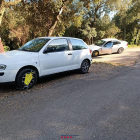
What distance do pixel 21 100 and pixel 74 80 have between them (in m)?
2.39

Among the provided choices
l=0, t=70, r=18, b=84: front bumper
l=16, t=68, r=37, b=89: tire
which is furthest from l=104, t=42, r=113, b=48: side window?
l=0, t=70, r=18, b=84: front bumper

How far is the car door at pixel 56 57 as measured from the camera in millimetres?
5185

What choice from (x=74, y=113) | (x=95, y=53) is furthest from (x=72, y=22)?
(x=74, y=113)

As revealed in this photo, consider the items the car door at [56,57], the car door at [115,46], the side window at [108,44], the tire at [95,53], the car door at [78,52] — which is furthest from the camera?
the car door at [115,46]

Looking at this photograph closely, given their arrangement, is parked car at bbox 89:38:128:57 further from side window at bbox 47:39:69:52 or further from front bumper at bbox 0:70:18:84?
front bumper at bbox 0:70:18:84

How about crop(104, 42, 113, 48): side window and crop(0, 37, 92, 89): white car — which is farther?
crop(104, 42, 113, 48): side window

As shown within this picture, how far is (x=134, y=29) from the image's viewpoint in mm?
27312

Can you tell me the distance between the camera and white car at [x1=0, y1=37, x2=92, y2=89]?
4.41m

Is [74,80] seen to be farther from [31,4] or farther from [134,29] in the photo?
[134,29]

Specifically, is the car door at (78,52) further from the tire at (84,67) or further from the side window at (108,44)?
the side window at (108,44)

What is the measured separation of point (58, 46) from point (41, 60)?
1.01 m

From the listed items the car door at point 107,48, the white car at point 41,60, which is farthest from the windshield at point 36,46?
the car door at point 107,48

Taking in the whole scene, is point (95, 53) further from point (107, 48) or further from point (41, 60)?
point (41, 60)

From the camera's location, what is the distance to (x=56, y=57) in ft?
18.0
